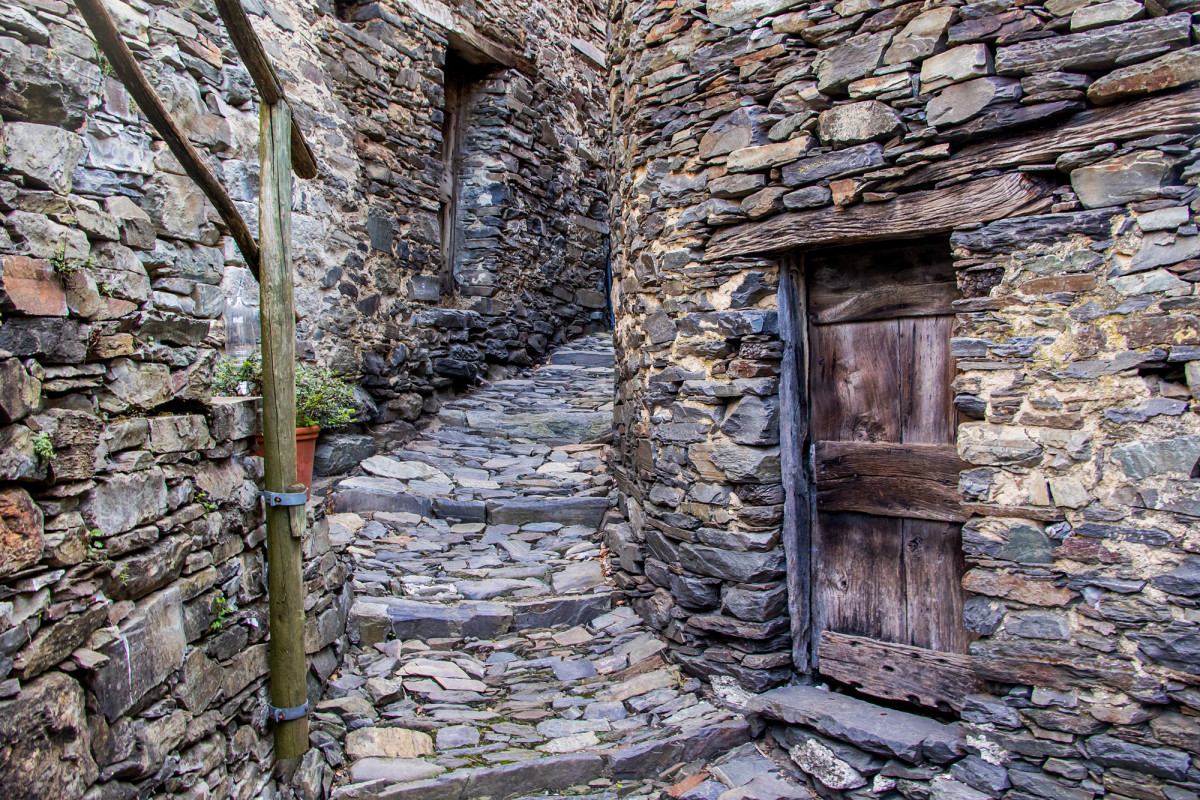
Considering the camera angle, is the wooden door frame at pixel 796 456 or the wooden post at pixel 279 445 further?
the wooden door frame at pixel 796 456

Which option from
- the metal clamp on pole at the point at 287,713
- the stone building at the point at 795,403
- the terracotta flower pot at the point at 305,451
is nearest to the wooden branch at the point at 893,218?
the stone building at the point at 795,403

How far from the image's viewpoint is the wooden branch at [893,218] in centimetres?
269

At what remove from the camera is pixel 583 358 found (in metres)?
8.38

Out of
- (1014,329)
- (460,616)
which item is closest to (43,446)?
(460,616)

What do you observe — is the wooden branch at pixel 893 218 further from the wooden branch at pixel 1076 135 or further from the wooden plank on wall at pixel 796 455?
the wooden plank on wall at pixel 796 455

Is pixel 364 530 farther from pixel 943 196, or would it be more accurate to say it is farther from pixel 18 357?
pixel 943 196

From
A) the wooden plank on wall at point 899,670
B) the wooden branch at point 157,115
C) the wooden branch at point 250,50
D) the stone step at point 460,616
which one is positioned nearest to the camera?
the wooden branch at point 157,115

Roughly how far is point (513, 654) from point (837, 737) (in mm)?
1572

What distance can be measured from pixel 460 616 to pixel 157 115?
103 inches

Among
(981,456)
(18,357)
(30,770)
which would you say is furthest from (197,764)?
(981,456)

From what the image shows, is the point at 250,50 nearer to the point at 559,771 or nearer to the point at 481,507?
the point at 559,771

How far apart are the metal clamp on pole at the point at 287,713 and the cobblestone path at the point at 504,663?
0.81 ft

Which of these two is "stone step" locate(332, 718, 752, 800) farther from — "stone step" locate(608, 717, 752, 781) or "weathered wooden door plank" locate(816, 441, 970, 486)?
"weathered wooden door plank" locate(816, 441, 970, 486)

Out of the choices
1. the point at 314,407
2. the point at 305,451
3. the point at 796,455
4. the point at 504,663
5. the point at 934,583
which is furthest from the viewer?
the point at 314,407
